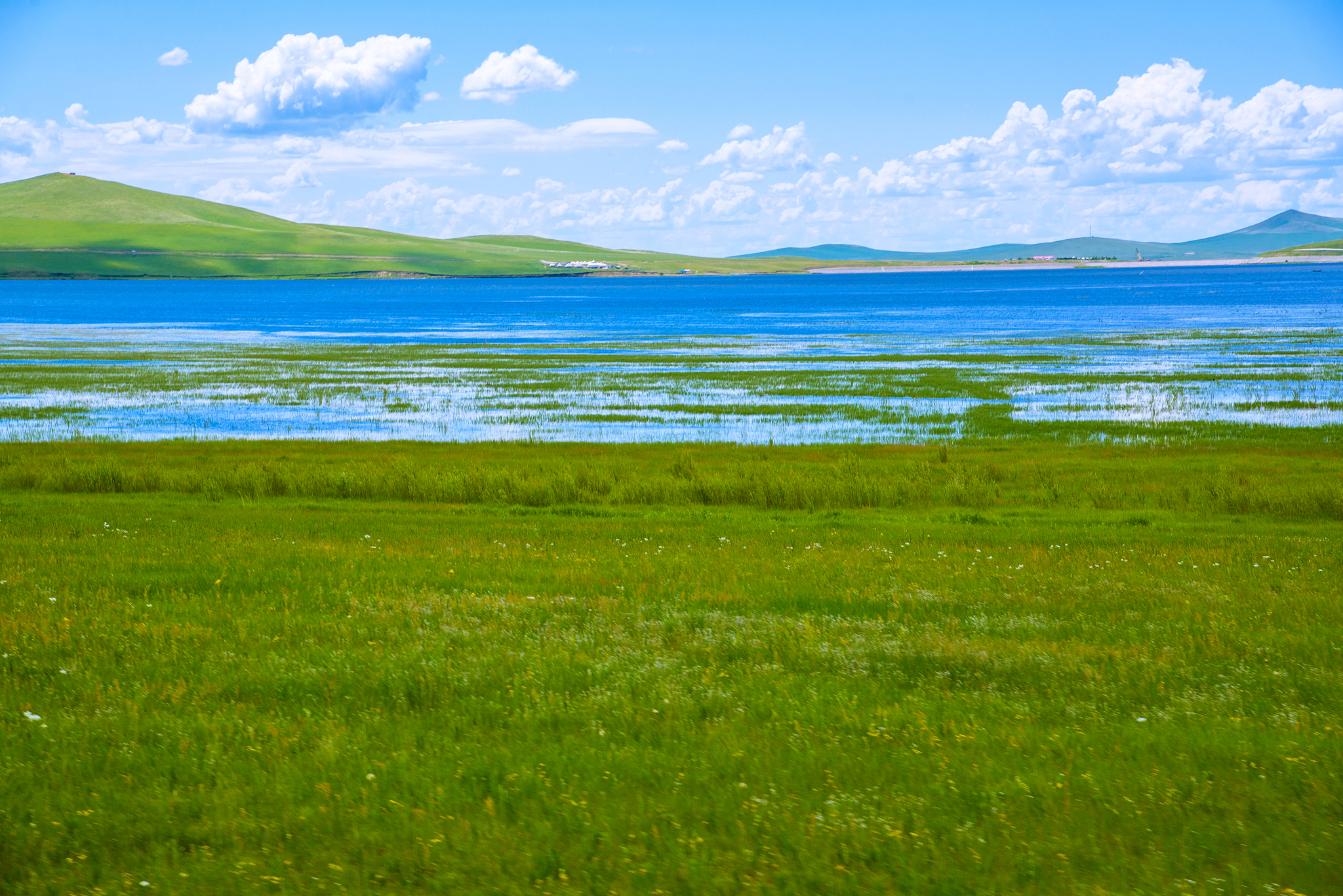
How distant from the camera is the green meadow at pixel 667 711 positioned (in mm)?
7164

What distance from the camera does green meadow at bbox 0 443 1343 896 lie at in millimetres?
7164

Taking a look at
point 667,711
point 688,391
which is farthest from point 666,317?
point 667,711

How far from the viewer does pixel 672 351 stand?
261 ft

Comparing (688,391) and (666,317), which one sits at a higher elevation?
(666,317)

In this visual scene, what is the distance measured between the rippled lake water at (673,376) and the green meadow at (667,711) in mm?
22617

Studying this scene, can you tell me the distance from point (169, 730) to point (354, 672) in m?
1.98

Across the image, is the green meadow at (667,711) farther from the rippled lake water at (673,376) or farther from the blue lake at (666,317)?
the blue lake at (666,317)

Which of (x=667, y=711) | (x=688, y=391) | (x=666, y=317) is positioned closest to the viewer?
(x=667, y=711)

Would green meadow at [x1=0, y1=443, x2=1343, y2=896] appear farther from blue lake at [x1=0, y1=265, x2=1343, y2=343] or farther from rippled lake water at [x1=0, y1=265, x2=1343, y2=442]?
blue lake at [x1=0, y1=265, x2=1343, y2=343]

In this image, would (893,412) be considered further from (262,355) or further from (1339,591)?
(262,355)

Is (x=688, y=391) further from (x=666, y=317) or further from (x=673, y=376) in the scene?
(x=666, y=317)

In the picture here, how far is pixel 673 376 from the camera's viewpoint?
6225 centimetres

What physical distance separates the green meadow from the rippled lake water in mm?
22617

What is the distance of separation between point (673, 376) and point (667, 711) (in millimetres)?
52807
